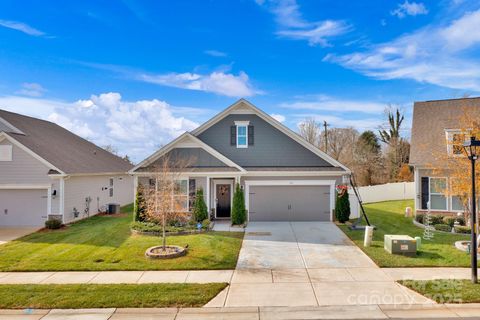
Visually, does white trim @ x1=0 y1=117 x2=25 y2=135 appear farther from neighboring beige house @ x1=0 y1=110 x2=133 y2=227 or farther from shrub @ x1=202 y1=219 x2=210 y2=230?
shrub @ x1=202 y1=219 x2=210 y2=230

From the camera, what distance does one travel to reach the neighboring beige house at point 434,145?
16719 millimetres

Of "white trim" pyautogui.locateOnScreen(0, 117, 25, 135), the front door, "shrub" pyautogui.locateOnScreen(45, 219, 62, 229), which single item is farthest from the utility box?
"white trim" pyautogui.locateOnScreen(0, 117, 25, 135)

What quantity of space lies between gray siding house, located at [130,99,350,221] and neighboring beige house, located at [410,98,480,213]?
4.12 meters

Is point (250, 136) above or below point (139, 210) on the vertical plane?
above

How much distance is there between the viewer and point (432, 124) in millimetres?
18734

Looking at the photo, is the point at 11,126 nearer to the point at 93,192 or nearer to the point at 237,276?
the point at 93,192

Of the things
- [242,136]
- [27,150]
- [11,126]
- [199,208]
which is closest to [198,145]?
[242,136]

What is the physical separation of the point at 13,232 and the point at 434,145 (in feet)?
75.2

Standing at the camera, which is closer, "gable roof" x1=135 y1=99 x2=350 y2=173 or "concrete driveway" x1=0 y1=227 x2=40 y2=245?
"concrete driveway" x1=0 y1=227 x2=40 y2=245

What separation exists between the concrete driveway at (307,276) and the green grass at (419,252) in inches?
22.0

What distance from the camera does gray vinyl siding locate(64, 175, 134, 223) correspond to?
17484 millimetres

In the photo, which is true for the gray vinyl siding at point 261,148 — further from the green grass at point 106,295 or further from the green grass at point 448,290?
the green grass at point 106,295

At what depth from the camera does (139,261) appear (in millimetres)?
10586

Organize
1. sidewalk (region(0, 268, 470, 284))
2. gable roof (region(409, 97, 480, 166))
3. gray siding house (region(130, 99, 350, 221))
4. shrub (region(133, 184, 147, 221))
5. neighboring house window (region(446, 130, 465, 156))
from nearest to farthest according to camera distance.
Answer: sidewalk (region(0, 268, 470, 284)), neighboring house window (region(446, 130, 465, 156)), shrub (region(133, 184, 147, 221)), gray siding house (region(130, 99, 350, 221)), gable roof (region(409, 97, 480, 166))
